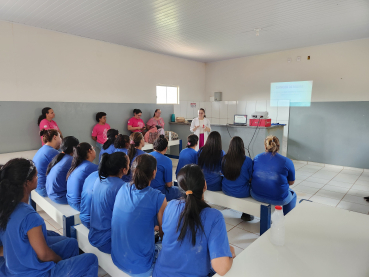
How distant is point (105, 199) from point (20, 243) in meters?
0.54

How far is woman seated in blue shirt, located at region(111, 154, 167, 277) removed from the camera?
1462 millimetres

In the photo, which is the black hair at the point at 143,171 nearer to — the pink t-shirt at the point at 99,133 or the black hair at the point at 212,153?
the black hair at the point at 212,153

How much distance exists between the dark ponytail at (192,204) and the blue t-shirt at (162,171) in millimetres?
1332

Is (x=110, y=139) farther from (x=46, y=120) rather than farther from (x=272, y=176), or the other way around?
(x=272, y=176)

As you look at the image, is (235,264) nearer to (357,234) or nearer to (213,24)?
(357,234)

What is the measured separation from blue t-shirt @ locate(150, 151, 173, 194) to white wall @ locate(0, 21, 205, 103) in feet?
10.6

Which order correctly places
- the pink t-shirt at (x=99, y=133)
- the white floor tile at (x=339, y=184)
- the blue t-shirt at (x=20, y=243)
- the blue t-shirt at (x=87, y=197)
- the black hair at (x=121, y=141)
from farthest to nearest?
the pink t-shirt at (x=99, y=133) < the white floor tile at (x=339, y=184) < the black hair at (x=121, y=141) < the blue t-shirt at (x=87, y=197) < the blue t-shirt at (x=20, y=243)

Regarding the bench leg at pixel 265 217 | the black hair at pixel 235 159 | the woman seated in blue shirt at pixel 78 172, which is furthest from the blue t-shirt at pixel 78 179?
the bench leg at pixel 265 217

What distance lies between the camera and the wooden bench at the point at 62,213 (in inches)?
85.9

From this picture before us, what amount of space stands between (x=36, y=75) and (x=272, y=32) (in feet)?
14.8

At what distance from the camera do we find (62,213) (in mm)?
2279

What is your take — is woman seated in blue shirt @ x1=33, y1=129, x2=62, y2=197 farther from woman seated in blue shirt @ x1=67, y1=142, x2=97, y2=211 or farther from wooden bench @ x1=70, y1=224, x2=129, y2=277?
wooden bench @ x1=70, y1=224, x2=129, y2=277

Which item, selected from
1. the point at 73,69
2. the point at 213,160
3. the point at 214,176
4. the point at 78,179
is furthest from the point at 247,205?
the point at 73,69

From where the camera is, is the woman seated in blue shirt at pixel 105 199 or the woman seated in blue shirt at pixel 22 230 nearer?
the woman seated in blue shirt at pixel 22 230
